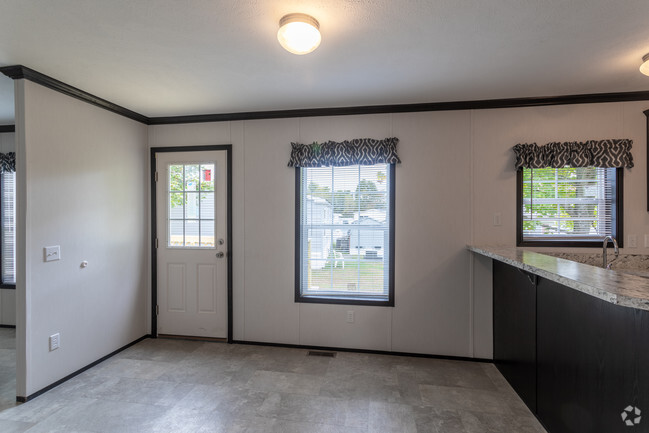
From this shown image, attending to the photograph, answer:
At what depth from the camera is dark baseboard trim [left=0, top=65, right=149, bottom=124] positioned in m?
2.31

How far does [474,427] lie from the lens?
81.0 inches

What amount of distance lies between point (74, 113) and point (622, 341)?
407 cm

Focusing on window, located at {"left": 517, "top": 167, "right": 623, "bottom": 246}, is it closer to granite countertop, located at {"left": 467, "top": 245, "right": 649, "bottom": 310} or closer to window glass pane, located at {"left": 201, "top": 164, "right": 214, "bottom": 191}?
granite countertop, located at {"left": 467, "top": 245, "right": 649, "bottom": 310}

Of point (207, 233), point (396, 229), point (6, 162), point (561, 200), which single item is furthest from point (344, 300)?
point (6, 162)

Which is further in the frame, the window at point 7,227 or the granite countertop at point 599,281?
the window at point 7,227

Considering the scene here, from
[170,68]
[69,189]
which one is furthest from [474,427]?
[69,189]

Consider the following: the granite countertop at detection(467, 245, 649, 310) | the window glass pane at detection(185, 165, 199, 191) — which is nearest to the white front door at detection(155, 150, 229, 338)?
the window glass pane at detection(185, 165, 199, 191)

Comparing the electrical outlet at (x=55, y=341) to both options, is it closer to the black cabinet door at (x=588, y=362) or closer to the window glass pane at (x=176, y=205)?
the window glass pane at (x=176, y=205)

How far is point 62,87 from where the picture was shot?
102 inches

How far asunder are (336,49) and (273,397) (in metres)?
2.58

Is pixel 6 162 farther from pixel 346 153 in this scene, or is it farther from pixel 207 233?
pixel 346 153

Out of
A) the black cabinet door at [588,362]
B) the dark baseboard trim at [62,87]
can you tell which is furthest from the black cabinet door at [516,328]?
the dark baseboard trim at [62,87]

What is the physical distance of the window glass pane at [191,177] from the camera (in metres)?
3.53

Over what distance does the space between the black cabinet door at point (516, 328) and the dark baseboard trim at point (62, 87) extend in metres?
3.95
